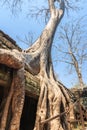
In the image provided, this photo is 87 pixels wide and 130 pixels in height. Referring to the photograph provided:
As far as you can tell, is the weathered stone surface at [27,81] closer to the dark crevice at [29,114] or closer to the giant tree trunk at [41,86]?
the giant tree trunk at [41,86]

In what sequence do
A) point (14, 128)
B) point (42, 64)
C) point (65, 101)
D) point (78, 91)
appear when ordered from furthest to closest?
1. point (78, 91)
2. point (42, 64)
3. point (65, 101)
4. point (14, 128)

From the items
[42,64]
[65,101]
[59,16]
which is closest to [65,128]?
[65,101]

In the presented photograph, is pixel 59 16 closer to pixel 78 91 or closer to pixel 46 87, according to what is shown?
pixel 78 91

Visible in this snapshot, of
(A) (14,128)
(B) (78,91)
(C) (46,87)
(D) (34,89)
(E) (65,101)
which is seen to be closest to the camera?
(A) (14,128)

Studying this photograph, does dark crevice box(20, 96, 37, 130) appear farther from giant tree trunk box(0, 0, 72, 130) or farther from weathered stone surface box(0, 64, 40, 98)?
weathered stone surface box(0, 64, 40, 98)

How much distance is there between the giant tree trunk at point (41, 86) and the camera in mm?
5879

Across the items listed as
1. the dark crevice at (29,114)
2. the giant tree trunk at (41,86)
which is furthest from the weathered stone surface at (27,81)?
the dark crevice at (29,114)

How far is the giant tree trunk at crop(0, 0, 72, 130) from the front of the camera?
588cm

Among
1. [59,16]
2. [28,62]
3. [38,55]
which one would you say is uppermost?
[59,16]

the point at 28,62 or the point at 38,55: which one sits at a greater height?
the point at 38,55

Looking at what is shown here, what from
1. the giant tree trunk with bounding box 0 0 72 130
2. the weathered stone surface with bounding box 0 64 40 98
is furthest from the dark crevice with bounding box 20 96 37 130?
the weathered stone surface with bounding box 0 64 40 98

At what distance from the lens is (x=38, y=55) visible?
30.5ft

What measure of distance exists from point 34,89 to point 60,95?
1198mm

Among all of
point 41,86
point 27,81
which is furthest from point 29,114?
point 27,81
